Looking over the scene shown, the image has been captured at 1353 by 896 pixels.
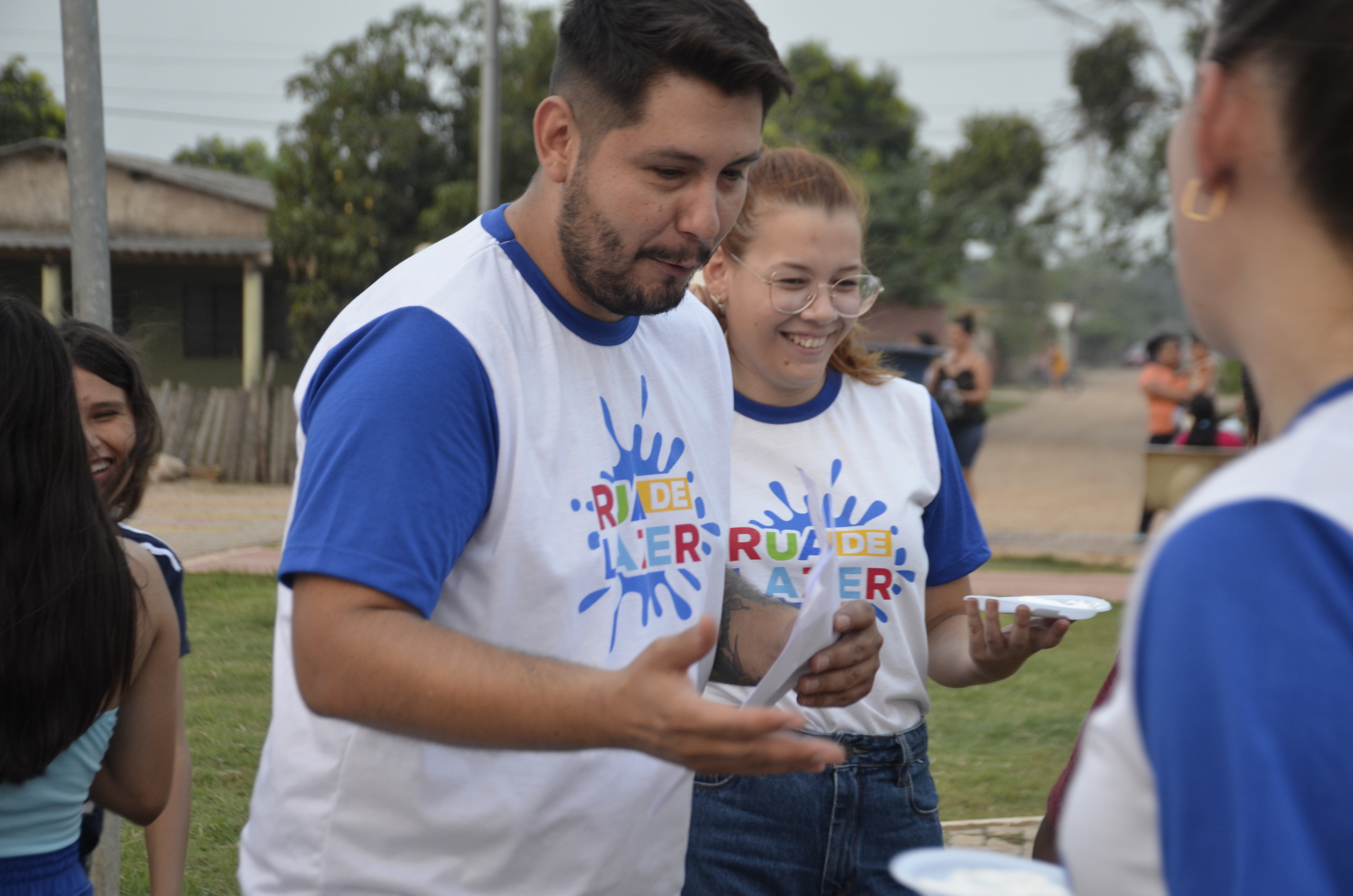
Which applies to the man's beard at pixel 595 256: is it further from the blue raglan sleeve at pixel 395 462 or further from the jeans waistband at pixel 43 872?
the jeans waistband at pixel 43 872

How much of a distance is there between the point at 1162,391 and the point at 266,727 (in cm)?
1021

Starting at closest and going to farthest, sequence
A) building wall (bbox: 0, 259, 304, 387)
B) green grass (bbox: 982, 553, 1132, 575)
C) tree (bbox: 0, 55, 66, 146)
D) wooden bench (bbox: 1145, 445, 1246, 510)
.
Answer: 1. tree (bbox: 0, 55, 66, 146)
2. wooden bench (bbox: 1145, 445, 1246, 510)
3. green grass (bbox: 982, 553, 1132, 575)
4. building wall (bbox: 0, 259, 304, 387)

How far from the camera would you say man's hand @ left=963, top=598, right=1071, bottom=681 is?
7.29 ft

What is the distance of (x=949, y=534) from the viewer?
271cm

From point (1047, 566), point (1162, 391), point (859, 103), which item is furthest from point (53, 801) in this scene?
point (859, 103)

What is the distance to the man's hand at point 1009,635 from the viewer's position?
7.29 feet

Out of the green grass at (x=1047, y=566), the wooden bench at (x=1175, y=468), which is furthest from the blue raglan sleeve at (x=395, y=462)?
the wooden bench at (x=1175, y=468)

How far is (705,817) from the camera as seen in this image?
2484mm

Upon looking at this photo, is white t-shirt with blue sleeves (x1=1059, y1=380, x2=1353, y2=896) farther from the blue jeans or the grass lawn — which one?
the grass lawn

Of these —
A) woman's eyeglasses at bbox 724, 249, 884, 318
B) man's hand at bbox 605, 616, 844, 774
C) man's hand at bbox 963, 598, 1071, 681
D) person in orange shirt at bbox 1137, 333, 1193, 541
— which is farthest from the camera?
person in orange shirt at bbox 1137, 333, 1193, 541

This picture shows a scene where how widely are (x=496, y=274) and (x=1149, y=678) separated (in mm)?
1189

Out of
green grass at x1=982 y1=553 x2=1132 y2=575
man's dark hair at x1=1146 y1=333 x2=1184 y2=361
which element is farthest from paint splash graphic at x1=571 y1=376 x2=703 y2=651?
man's dark hair at x1=1146 y1=333 x2=1184 y2=361

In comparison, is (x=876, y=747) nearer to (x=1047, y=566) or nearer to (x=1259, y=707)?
(x=1259, y=707)

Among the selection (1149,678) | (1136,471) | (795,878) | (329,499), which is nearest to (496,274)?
(329,499)
